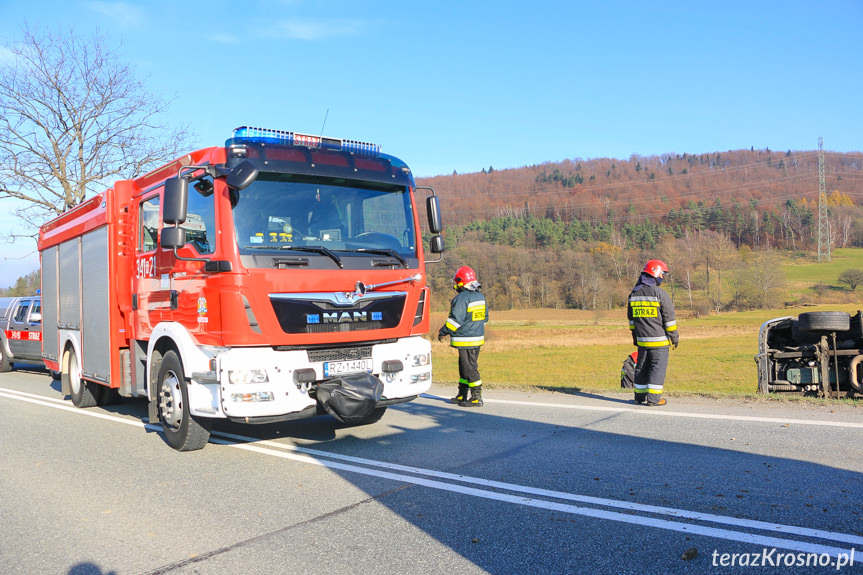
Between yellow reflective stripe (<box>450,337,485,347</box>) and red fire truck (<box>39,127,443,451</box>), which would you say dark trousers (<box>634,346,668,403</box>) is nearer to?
yellow reflective stripe (<box>450,337,485,347</box>)

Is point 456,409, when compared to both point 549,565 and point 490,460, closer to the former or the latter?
point 490,460

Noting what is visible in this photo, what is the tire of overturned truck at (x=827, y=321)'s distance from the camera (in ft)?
26.7

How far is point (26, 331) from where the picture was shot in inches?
632

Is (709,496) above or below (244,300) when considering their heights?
below

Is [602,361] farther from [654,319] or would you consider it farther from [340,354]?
[340,354]

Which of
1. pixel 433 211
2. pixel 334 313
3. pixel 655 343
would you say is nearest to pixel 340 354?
pixel 334 313

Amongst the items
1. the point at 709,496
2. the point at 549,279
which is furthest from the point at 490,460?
the point at 549,279

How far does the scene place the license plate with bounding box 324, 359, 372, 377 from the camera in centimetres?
619

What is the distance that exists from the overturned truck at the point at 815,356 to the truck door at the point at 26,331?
1521cm

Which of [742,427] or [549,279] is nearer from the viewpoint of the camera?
[742,427]

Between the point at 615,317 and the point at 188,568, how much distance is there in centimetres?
7899

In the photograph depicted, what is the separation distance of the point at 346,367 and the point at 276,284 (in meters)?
1.07

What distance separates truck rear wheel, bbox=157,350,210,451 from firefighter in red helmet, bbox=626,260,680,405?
536 centimetres

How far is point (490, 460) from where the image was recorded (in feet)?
18.7
